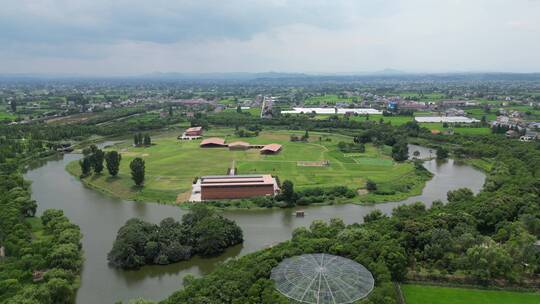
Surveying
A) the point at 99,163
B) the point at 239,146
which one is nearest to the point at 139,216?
the point at 99,163

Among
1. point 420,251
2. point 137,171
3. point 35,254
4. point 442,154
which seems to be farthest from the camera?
point 442,154

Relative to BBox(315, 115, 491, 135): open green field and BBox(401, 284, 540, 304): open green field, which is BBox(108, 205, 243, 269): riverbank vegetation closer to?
BBox(401, 284, 540, 304): open green field

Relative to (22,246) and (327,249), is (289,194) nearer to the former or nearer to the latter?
(327,249)

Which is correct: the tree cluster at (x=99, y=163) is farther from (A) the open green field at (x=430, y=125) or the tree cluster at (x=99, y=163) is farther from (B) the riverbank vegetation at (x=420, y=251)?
(A) the open green field at (x=430, y=125)

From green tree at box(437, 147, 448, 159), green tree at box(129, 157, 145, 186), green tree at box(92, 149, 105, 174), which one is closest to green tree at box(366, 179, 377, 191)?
green tree at box(437, 147, 448, 159)

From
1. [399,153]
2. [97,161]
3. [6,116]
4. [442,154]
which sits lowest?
[442,154]

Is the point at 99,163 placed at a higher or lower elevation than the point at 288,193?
higher

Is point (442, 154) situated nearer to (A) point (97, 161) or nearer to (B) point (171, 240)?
(B) point (171, 240)
